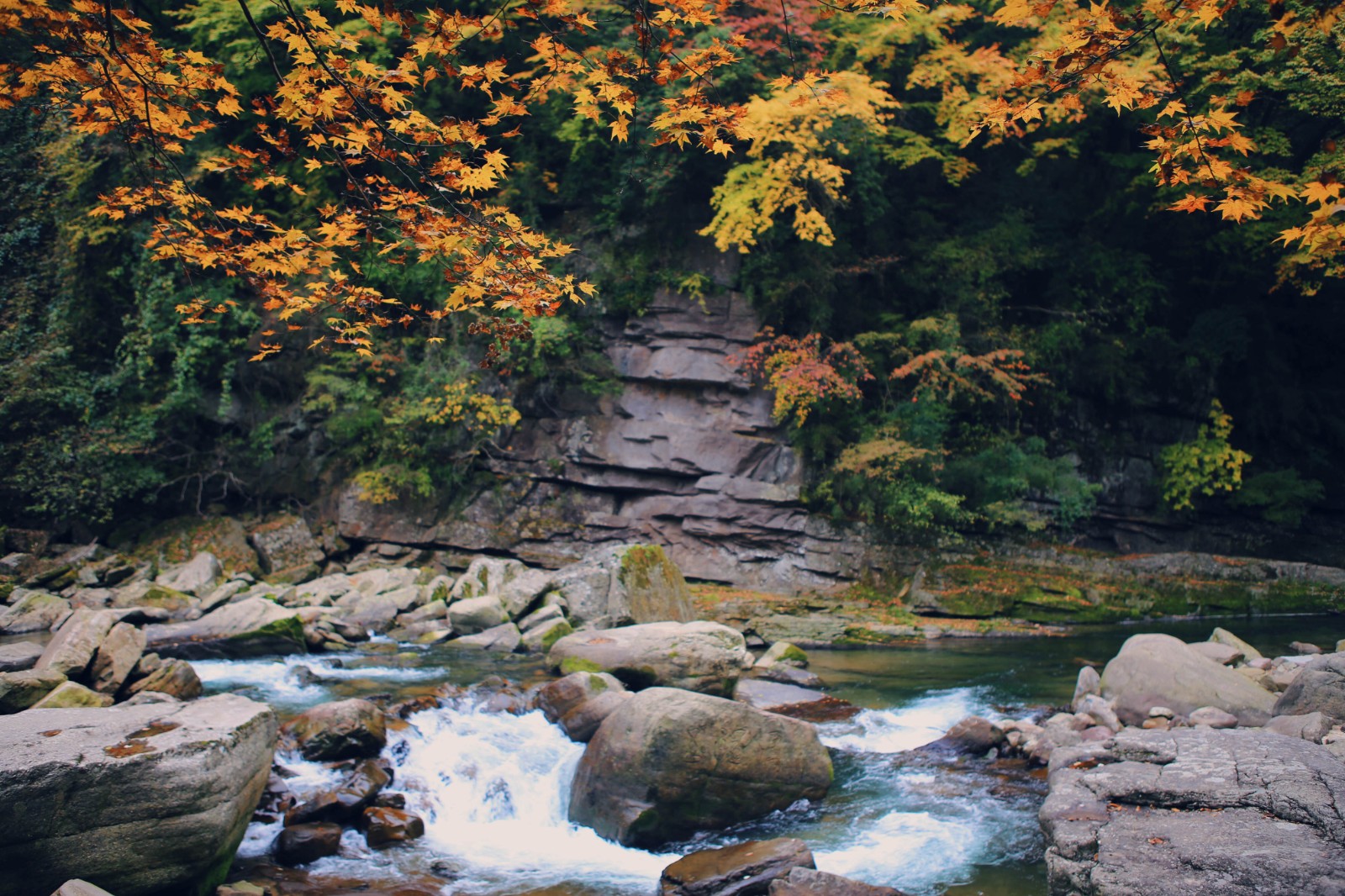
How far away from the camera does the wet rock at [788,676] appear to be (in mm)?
8922

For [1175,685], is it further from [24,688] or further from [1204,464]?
[24,688]

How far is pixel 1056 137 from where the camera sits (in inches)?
604

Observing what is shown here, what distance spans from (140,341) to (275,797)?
39.0 feet

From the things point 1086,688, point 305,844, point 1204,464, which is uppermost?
point 1204,464

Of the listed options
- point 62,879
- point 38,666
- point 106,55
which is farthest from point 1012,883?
point 38,666

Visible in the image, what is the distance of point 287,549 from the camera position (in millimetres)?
14328

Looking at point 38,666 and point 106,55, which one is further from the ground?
point 106,55

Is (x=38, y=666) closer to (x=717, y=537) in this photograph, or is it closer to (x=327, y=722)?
(x=327, y=722)

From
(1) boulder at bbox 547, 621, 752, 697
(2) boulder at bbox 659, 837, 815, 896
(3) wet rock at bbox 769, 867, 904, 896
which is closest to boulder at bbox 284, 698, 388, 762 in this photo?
(1) boulder at bbox 547, 621, 752, 697

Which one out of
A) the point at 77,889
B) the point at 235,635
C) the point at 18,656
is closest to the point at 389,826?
the point at 77,889

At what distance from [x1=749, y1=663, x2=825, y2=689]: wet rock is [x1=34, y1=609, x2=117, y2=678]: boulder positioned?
249 inches

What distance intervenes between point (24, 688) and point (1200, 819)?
24.9 ft

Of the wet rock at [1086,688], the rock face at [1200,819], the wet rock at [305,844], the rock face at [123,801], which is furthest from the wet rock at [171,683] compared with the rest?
the wet rock at [1086,688]

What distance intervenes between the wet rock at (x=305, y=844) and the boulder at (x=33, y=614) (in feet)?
25.0
